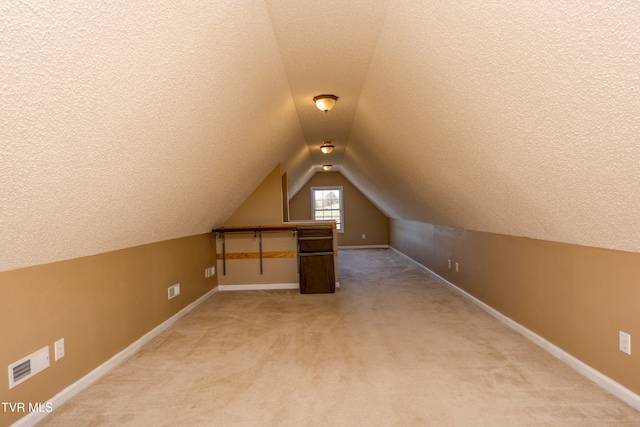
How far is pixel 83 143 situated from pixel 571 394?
3.19 m

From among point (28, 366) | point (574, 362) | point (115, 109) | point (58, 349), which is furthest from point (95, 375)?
point (574, 362)

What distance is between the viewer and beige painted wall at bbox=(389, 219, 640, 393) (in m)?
2.35

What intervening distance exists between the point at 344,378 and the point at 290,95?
2.81 m

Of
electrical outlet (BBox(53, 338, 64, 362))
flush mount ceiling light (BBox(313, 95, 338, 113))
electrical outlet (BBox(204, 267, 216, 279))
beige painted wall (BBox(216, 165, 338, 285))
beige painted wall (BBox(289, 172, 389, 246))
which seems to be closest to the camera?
electrical outlet (BBox(53, 338, 64, 362))

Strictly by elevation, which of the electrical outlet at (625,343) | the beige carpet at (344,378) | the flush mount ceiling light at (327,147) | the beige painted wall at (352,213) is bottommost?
the beige carpet at (344,378)

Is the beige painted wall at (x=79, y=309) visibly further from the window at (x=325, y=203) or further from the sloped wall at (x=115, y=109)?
the window at (x=325, y=203)

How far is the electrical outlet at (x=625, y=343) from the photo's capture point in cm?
231

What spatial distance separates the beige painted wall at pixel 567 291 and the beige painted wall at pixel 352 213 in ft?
21.1

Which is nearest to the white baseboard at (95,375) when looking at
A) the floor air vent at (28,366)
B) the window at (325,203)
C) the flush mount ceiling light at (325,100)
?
the floor air vent at (28,366)

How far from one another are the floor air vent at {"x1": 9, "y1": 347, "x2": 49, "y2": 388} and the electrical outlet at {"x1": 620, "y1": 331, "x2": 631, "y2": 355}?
3.61 meters

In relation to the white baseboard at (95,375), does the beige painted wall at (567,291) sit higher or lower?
higher

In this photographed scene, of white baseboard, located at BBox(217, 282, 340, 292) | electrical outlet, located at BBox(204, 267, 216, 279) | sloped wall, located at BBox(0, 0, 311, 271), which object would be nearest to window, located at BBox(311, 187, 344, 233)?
white baseboard, located at BBox(217, 282, 340, 292)

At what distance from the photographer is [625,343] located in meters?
2.35

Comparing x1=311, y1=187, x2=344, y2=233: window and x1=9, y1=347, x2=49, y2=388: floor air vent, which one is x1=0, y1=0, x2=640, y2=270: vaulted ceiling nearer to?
x1=9, y1=347, x2=49, y2=388: floor air vent
